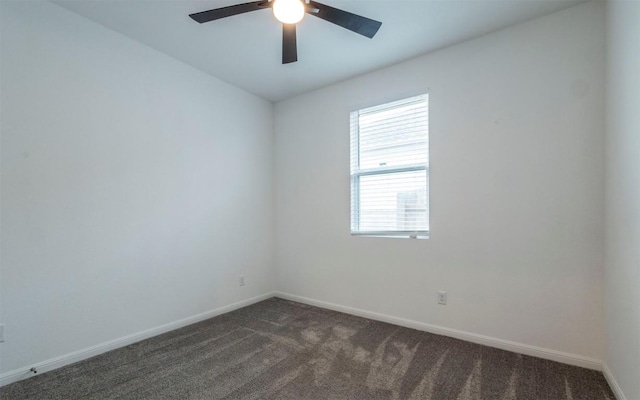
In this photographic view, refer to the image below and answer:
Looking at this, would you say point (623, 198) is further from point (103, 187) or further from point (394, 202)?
point (103, 187)

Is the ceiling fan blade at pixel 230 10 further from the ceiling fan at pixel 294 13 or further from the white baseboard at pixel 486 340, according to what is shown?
the white baseboard at pixel 486 340

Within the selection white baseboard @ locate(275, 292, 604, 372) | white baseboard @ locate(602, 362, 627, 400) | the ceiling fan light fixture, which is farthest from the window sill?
the ceiling fan light fixture

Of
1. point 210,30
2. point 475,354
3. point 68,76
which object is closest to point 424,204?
point 475,354

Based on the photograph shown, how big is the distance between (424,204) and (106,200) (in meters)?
2.85

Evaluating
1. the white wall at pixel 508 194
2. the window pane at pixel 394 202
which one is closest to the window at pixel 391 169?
the window pane at pixel 394 202

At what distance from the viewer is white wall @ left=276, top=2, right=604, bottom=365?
215cm

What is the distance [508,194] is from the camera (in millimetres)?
2430

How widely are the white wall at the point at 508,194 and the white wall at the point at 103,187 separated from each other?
5.12 ft

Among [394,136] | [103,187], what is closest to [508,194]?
[394,136]

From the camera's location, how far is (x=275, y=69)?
3158 millimetres

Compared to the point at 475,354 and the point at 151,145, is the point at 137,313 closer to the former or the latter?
the point at 151,145

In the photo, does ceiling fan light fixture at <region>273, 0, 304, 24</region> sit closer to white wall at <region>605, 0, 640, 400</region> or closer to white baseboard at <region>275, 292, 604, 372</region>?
white wall at <region>605, 0, 640, 400</region>

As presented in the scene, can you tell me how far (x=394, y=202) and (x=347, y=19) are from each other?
1.81 m

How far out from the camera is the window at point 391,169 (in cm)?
290
